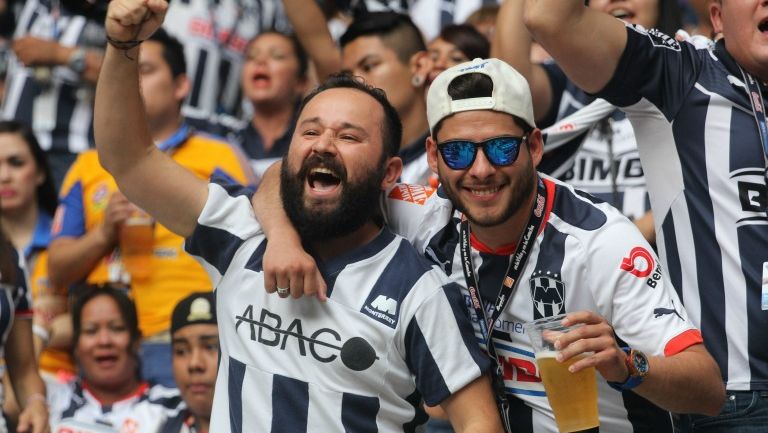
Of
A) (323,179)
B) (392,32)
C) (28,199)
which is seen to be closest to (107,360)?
(28,199)

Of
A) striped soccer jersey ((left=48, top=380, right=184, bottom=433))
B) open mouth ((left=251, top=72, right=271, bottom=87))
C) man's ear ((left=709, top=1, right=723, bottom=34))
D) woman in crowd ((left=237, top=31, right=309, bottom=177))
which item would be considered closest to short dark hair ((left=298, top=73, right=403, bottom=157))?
man's ear ((left=709, top=1, right=723, bottom=34))

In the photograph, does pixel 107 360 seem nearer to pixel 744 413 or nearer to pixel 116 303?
pixel 116 303

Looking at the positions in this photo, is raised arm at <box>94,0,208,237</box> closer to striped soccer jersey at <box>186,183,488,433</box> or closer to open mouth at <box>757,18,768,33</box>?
striped soccer jersey at <box>186,183,488,433</box>

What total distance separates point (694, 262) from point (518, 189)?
64cm

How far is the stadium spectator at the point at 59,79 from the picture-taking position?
7836mm

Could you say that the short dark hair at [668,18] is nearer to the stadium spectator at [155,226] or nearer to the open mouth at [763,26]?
the open mouth at [763,26]

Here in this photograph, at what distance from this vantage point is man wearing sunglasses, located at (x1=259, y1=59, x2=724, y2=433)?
3805mm

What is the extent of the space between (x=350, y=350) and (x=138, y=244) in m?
2.52

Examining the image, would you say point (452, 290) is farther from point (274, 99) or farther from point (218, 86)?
point (218, 86)

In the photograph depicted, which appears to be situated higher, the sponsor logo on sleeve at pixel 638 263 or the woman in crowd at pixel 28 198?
the sponsor logo on sleeve at pixel 638 263

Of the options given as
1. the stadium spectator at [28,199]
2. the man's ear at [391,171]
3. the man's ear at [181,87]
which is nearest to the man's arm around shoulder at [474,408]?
the man's ear at [391,171]

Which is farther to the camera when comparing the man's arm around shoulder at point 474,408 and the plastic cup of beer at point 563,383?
the man's arm around shoulder at point 474,408

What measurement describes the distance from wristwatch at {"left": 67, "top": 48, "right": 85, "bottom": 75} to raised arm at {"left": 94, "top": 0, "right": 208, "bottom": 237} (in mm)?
3702

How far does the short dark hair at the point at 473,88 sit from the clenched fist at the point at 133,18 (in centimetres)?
92
